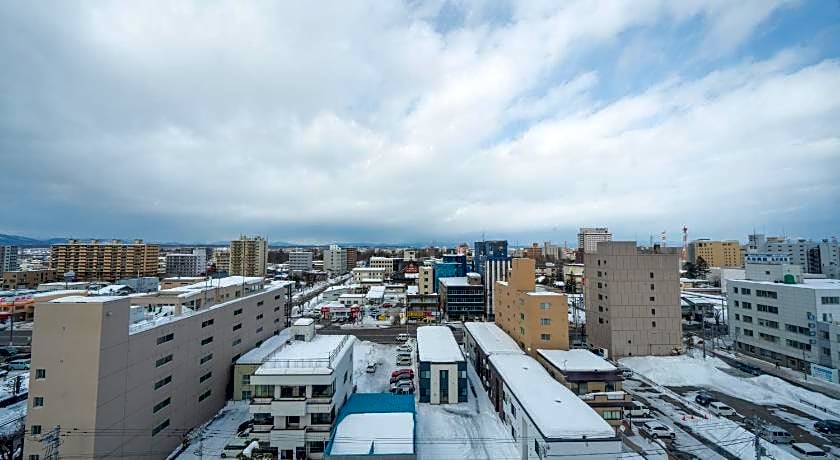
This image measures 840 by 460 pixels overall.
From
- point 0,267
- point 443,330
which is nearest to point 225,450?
point 443,330

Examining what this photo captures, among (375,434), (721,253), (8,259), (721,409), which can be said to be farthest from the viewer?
(721,253)

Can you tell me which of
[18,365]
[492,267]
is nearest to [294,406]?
[18,365]

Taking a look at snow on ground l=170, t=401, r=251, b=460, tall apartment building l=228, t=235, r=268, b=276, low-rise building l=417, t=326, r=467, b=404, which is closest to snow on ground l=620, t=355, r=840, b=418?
low-rise building l=417, t=326, r=467, b=404

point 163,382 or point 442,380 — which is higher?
point 163,382

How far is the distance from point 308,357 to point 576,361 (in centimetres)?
1438

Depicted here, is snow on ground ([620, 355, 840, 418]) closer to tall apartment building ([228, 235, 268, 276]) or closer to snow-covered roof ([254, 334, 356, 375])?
snow-covered roof ([254, 334, 356, 375])

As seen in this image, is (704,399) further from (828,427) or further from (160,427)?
(160,427)

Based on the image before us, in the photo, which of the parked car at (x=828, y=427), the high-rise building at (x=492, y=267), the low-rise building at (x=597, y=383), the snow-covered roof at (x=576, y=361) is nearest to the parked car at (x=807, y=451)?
the parked car at (x=828, y=427)

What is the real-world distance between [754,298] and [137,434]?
41.5m

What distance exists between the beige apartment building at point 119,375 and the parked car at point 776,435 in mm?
26730

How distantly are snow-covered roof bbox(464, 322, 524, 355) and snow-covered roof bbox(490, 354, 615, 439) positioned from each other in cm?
274

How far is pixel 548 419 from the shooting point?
45.0ft

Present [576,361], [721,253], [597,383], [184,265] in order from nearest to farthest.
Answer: [597,383] → [576,361] → [721,253] → [184,265]

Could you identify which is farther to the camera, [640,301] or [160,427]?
[640,301]
